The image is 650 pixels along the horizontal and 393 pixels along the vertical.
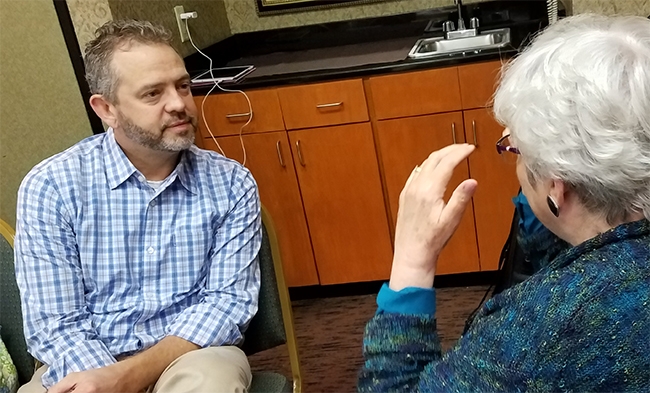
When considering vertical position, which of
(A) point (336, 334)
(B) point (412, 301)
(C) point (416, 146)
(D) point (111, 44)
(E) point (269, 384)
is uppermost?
(D) point (111, 44)

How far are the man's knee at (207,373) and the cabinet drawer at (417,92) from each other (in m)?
1.24

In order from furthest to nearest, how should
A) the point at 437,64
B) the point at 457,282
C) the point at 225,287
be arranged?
the point at 457,282
the point at 437,64
the point at 225,287

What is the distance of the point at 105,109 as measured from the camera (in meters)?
1.62

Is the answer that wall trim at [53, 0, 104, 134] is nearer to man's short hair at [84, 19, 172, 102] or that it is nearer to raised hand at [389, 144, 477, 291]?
man's short hair at [84, 19, 172, 102]

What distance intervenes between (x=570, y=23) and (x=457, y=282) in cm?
188

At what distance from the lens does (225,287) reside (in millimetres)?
1479

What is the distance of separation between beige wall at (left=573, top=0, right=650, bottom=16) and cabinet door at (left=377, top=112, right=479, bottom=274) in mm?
546

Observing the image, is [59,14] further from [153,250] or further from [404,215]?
[404,215]

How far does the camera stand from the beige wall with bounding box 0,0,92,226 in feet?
7.82

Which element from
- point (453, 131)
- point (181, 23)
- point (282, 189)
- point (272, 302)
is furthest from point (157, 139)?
point (181, 23)

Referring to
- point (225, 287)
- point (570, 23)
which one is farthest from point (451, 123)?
point (570, 23)

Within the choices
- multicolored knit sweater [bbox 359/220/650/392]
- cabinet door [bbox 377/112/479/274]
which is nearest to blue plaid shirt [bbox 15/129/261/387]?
multicolored knit sweater [bbox 359/220/650/392]

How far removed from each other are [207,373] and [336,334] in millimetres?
1255

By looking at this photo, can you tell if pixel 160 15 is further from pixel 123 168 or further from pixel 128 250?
pixel 128 250
